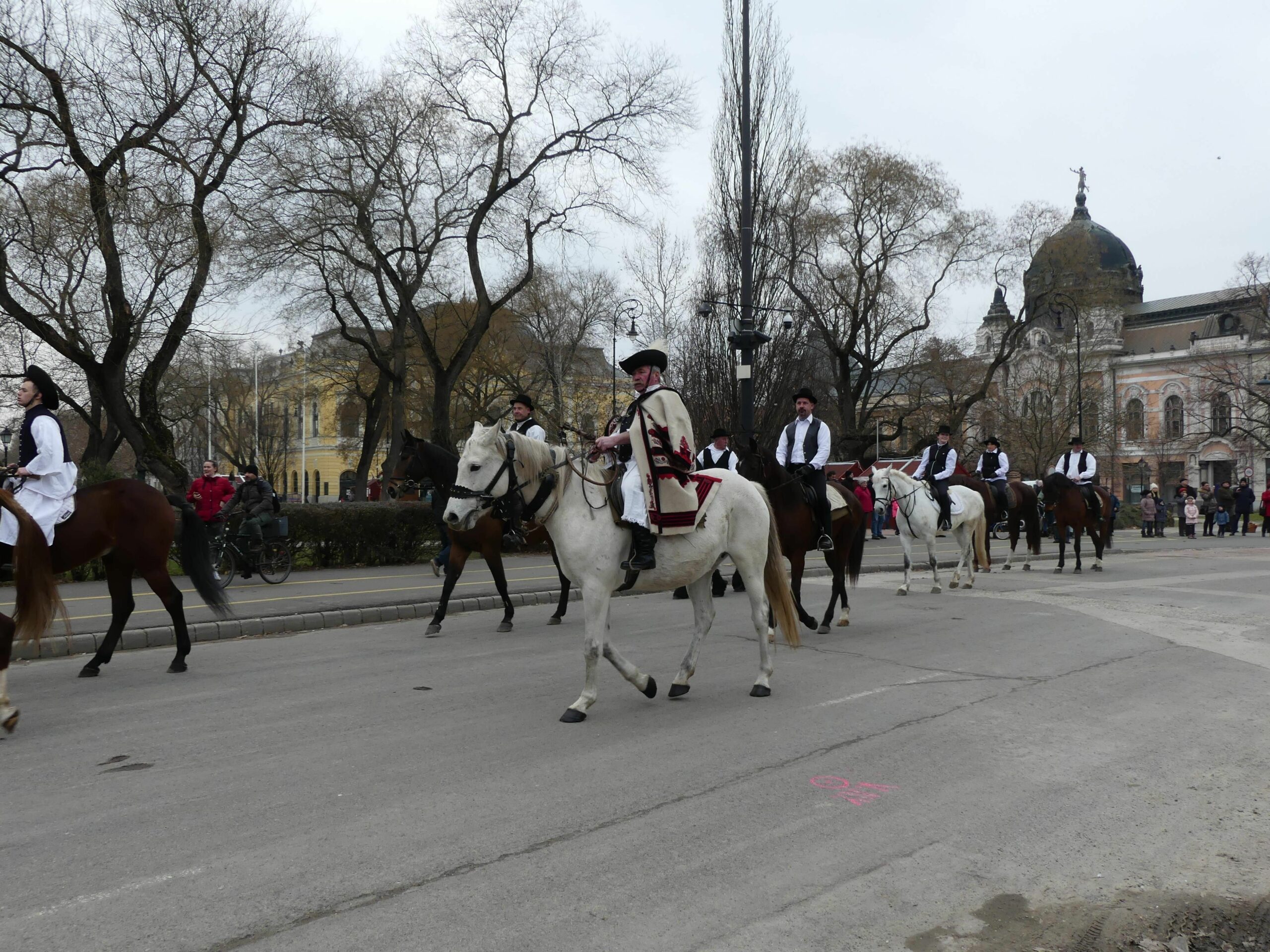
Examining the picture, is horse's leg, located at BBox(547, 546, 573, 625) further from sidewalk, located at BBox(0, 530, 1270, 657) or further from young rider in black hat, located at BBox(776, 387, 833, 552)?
young rider in black hat, located at BBox(776, 387, 833, 552)

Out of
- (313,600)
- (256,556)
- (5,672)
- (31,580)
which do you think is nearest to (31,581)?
(31,580)

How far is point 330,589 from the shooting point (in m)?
16.2

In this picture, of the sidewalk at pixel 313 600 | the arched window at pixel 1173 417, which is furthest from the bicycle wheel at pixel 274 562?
the arched window at pixel 1173 417

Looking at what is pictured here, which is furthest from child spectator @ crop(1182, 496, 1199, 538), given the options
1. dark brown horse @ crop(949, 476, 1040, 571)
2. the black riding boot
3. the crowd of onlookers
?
the black riding boot

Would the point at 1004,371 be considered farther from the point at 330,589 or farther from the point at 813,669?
the point at 813,669

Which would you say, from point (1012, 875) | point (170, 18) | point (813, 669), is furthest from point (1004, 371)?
point (1012, 875)

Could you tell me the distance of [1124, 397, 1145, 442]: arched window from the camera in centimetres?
7512

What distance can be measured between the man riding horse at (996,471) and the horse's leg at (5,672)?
1737cm

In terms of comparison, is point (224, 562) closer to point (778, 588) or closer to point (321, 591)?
point (321, 591)

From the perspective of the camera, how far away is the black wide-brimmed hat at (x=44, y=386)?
25.4 ft

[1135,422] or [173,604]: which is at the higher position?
[1135,422]

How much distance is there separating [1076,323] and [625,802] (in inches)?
1940

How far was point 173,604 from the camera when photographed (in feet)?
29.5

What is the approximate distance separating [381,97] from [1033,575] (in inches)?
831
